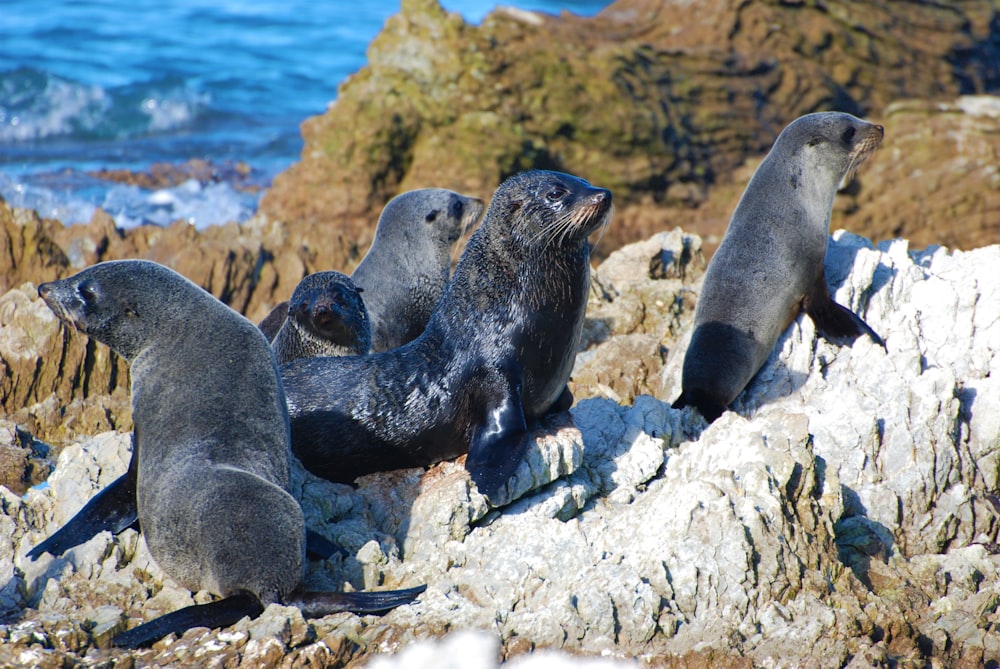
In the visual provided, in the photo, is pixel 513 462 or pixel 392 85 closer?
pixel 513 462

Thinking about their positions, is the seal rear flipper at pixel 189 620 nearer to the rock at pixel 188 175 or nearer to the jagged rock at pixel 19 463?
the jagged rock at pixel 19 463

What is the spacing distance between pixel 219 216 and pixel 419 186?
16.6 ft

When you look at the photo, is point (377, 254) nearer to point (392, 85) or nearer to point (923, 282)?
point (923, 282)

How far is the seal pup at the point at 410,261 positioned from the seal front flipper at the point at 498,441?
137 inches

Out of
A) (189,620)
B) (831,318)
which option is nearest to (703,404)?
(831,318)

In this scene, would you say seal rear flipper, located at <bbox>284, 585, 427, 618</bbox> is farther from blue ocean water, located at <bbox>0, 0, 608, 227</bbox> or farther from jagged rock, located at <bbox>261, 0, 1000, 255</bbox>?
blue ocean water, located at <bbox>0, 0, 608, 227</bbox>

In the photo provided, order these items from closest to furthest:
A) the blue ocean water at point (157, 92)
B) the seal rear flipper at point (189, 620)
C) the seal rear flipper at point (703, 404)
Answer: the seal rear flipper at point (189, 620) < the seal rear flipper at point (703, 404) < the blue ocean water at point (157, 92)

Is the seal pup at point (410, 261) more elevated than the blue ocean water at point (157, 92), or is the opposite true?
the seal pup at point (410, 261)

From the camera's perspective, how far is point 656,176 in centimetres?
1700

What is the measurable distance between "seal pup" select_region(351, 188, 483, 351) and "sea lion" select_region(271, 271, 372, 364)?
118 cm

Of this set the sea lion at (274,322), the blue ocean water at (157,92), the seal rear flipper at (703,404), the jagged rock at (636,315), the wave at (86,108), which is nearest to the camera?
the seal rear flipper at (703,404)

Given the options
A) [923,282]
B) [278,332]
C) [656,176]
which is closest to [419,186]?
[656,176]

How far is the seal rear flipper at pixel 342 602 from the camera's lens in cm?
527

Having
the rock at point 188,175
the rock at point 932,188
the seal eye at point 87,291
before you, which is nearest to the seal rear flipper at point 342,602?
the seal eye at point 87,291
